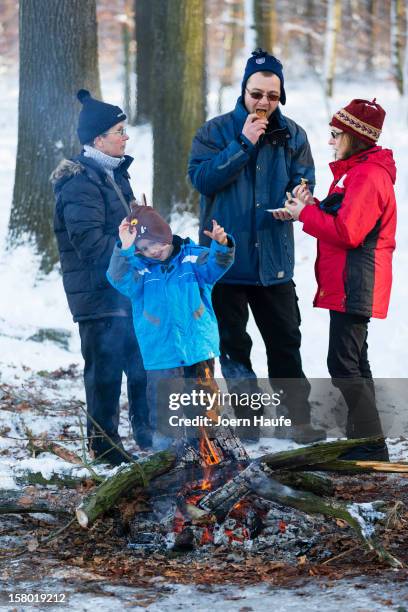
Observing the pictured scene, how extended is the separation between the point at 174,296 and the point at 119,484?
116 centimetres

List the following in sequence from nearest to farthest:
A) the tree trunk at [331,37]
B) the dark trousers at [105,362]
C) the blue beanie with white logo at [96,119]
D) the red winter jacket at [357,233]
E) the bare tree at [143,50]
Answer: the red winter jacket at [357,233]
the blue beanie with white logo at [96,119]
the dark trousers at [105,362]
the bare tree at [143,50]
the tree trunk at [331,37]

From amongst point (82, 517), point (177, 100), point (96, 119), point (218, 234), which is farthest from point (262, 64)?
point (177, 100)

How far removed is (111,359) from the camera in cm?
573

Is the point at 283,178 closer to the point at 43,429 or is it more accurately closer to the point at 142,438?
the point at 142,438

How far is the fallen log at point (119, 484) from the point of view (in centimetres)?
415

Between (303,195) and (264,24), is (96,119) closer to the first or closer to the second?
(303,195)

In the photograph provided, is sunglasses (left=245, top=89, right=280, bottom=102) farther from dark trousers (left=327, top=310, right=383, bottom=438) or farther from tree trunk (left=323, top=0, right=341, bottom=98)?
tree trunk (left=323, top=0, right=341, bottom=98)

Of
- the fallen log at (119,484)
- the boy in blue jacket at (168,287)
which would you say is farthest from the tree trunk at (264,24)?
the fallen log at (119,484)

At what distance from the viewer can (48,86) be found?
9.77 meters

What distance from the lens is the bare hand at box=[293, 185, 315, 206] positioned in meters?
5.47

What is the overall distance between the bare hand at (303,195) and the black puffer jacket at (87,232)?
1136 mm

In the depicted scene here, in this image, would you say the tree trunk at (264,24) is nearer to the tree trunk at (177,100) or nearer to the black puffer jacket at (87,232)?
the tree trunk at (177,100)

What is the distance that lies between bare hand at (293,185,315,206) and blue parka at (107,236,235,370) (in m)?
0.87

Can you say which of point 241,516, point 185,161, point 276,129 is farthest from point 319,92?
point 241,516
